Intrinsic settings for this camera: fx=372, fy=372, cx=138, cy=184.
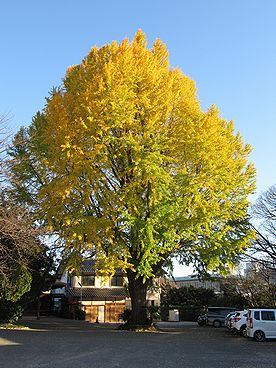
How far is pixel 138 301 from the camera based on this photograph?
70.3ft

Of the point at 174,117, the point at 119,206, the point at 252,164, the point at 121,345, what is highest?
the point at 174,117

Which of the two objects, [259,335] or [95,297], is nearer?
[259,335]

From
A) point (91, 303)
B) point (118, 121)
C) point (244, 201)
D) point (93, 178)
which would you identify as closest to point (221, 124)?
point (244, 201)

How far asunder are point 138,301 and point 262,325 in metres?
6.96

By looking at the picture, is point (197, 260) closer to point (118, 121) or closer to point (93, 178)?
point (93, 178)

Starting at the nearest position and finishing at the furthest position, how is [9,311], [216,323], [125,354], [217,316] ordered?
[125,354]
[9,311]
[216,323]
[217,316]

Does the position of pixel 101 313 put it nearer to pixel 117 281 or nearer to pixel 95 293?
pixel 95 293

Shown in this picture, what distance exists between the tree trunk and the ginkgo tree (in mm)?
2538

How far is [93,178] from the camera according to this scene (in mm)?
18281

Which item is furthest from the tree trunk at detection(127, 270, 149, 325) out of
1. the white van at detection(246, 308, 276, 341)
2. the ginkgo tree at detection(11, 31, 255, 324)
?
the white van at detection(246, 308, 276, 341)

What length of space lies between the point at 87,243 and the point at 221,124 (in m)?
10.2

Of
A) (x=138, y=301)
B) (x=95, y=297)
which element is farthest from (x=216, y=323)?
(x=95, y=297)

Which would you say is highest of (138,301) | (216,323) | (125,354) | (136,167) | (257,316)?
(136,167)

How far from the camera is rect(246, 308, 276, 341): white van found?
57.5 feet
